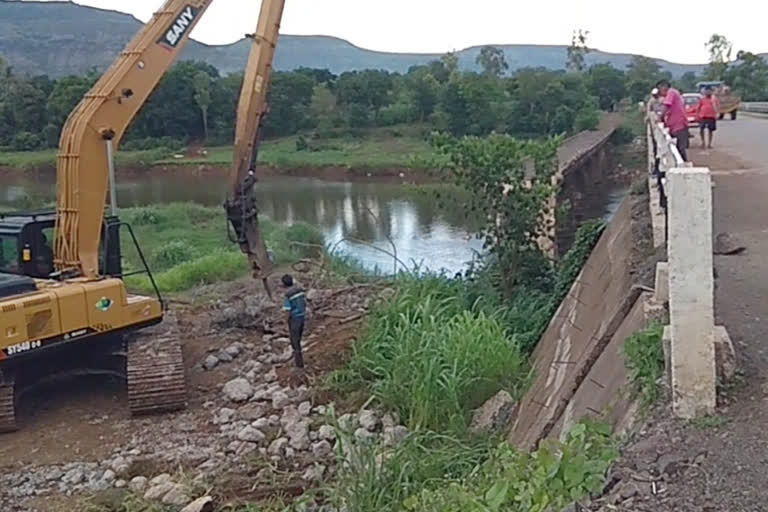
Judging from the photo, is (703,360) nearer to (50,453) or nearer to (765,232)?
(765,232)

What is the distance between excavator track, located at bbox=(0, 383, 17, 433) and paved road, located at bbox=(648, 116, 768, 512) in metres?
7.88

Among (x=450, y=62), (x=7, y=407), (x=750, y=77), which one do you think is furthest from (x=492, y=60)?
(x=7, y=407)

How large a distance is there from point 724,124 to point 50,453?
27593 millimetres

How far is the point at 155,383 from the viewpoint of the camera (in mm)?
12336

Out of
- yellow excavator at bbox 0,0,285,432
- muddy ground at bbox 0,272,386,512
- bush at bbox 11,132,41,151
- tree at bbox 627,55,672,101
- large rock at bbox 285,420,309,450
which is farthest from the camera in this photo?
tree at bbox 627,55,672,101

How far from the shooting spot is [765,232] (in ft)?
36.4

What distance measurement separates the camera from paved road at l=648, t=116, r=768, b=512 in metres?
4.89

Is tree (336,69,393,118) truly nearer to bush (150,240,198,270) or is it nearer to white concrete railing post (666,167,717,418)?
bush (150,240,198,270)

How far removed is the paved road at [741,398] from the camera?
Answer: 16.0 ft

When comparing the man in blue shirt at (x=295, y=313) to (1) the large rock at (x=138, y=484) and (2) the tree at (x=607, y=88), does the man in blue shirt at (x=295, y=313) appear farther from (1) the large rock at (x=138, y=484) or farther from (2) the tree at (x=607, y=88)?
(2) the tree at (x=607, y=88)

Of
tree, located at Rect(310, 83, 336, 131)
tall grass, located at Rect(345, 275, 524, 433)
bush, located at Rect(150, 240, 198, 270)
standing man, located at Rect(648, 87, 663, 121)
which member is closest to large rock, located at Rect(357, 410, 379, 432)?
tall grass, located at Rect(345, 275, 524, 433)

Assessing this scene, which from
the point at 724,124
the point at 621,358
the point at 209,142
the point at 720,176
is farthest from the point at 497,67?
the point at 621,358

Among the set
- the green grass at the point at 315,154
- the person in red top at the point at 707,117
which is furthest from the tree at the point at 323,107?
the person in red top at the point at 707,117

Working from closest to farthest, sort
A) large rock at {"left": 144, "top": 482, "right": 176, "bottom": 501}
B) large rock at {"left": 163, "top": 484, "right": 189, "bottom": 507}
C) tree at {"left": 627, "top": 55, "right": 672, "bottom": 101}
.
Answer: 1. large rock at {"left": 163, "top": 484, "right": 189, "bottom": 507}
2. large rock at {"left": 144, "top": 482, "right": 176, "bottom": 501}
3. tree at {"left": 627, "top": 55, "right": 672, "bottom": 101}
